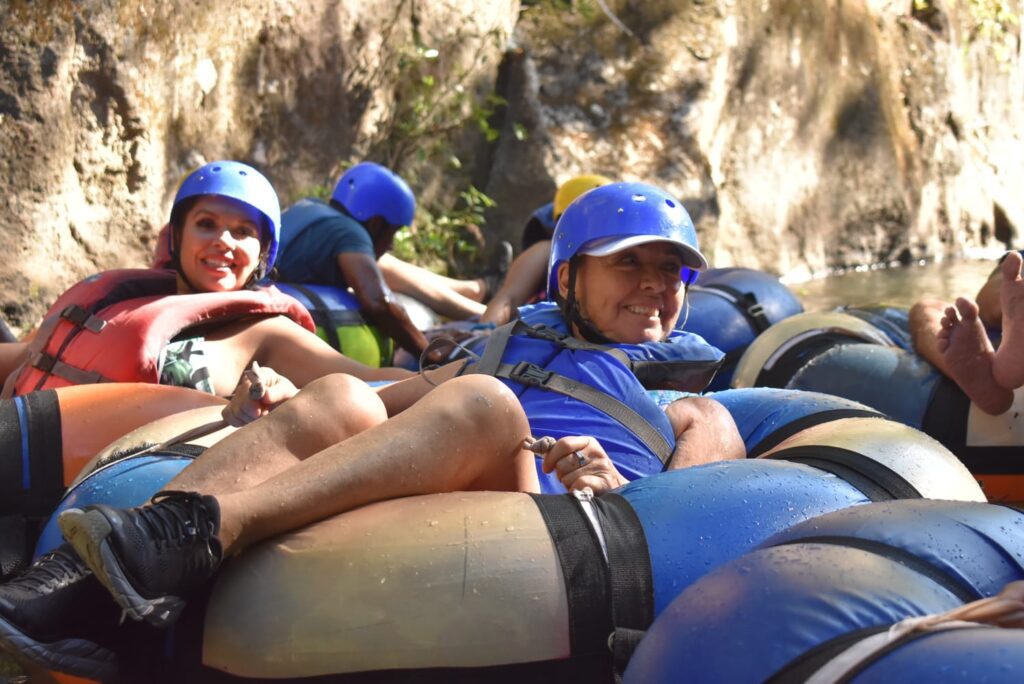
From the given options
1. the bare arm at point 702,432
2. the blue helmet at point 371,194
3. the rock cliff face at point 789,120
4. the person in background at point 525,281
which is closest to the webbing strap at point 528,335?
the bare arm at point 702,432

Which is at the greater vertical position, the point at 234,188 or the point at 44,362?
the point at 234,188

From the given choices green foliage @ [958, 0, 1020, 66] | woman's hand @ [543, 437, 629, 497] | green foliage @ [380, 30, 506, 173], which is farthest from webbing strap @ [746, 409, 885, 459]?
green foliage @ [958, 0, 1020, 66]

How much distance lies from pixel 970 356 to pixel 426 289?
3.64 m

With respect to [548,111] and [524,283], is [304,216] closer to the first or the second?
[524,283]

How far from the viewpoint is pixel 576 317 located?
3662mm

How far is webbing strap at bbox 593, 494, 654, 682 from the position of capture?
2.37 metres

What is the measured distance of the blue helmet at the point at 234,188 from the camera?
4516 millimetres

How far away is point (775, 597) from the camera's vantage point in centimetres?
190

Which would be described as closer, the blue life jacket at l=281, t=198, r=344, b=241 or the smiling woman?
the smiling woman

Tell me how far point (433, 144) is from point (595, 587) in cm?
791

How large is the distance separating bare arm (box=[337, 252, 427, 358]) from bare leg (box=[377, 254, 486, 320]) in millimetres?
1012

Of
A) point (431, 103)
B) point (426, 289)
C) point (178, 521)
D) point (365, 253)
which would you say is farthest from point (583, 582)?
point (431, 103)

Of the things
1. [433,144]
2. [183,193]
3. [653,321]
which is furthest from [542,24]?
[653,321]

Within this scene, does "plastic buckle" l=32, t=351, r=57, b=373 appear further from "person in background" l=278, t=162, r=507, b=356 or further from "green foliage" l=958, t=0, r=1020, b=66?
"green foliage" l=958, t=0, r=1020, b=66
